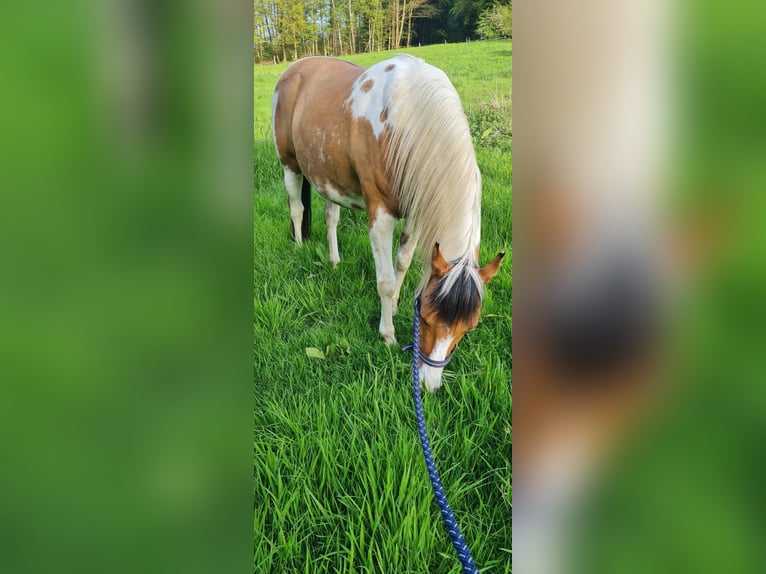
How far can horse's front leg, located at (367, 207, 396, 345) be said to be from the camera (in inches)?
98.3

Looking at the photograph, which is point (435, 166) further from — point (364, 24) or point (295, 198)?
point (295, 198)

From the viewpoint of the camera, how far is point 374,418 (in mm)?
1713

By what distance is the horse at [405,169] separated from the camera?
6.16 feet

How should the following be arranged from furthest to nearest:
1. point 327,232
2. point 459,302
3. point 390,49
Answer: point 327,232, point 390,49, point 459,302

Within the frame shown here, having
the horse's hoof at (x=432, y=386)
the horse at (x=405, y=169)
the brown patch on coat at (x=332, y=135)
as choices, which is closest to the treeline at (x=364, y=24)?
the horse at (x=405, y=169)

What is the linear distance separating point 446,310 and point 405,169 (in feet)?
2.72

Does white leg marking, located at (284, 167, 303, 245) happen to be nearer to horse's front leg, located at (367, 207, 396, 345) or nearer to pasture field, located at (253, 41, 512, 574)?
pasture field, located at (253, 41, 512, 574)

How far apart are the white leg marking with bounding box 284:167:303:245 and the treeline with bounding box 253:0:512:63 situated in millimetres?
1141
